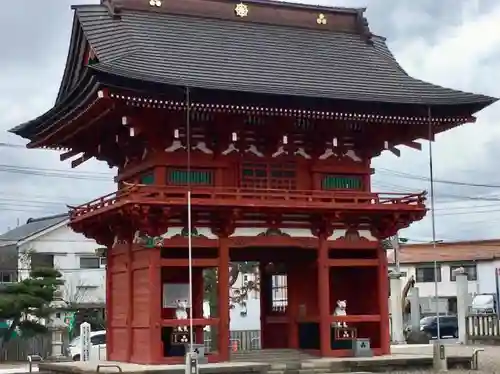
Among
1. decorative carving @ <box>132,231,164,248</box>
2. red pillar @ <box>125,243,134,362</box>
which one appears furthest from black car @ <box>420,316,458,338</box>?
decorative carving @ <box>132,231,164,248</box>

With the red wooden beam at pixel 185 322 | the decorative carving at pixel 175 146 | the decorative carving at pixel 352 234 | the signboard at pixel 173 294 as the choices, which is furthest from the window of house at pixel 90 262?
the red wooden beam at pixel 185 322

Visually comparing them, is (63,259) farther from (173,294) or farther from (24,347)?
(173,294)

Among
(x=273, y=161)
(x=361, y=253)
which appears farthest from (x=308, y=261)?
(x=273, y=161)

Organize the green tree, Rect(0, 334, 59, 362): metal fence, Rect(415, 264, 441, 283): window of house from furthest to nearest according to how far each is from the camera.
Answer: Rect(415, 264, 441, 283): window of house, Rect(0, 334, 59, 362): metal fence, the green tree

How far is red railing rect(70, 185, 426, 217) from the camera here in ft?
75.8

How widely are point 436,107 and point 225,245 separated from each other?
7488 millimetres

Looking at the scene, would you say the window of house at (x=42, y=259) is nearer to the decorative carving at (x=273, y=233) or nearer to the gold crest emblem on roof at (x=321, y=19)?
the gold crest emblem on roof at (x=321, y=19)

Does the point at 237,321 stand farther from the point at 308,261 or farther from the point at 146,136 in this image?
the point at 146,136

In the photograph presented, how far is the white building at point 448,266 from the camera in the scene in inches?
2537

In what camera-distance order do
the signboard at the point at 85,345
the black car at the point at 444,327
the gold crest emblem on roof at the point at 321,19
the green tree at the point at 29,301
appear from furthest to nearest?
the black car at the point at 444,327
the green tree at the point at 29,301
the signboard at the point at 85,345
the gold crest emblem on roof at the point at 321,19

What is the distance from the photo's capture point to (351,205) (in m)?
25.1

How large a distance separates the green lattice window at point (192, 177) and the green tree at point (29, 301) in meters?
19.8

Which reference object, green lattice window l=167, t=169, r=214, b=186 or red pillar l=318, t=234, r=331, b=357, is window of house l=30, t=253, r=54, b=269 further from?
red pillar l=318, t=234, r=331, b=357

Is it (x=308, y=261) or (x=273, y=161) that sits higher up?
(x=273, y=161)
